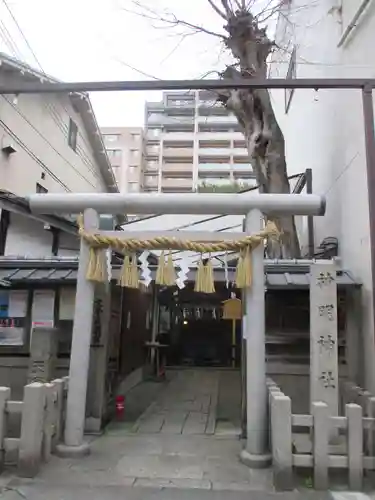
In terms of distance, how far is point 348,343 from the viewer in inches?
351

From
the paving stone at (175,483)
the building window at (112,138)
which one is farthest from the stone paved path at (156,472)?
the building window at (112,138)

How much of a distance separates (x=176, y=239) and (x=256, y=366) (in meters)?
2.28

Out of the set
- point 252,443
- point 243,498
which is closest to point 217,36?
point 252,443

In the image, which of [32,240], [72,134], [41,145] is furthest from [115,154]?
[32,240]

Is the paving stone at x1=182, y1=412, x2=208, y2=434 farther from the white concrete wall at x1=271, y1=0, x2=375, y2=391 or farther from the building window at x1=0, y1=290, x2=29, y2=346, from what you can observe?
the building window at x1=0, y1=290, x2=29, y2=346

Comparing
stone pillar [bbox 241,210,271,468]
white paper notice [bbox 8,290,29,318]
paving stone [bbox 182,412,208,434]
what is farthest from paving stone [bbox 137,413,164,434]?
white paper notice [bbox 8,290,29,318]

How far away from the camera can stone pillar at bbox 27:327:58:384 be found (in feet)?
27.6

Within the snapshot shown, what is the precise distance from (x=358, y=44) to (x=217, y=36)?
4688mm

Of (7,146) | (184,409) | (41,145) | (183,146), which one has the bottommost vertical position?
(184,409)

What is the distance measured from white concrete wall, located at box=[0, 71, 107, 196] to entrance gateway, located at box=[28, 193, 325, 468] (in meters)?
7.82

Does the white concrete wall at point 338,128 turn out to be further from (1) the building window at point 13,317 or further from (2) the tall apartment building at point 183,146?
(2) the tall apartment building at point 183,146

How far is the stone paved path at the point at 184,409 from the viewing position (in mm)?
8633

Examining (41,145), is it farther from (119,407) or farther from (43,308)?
(119,407)

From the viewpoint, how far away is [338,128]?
1112 cm
